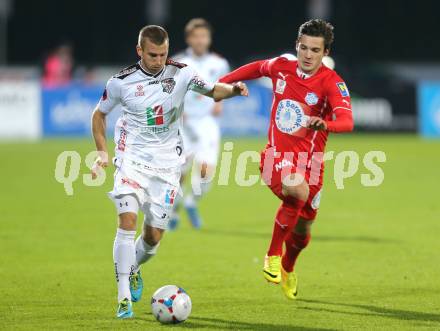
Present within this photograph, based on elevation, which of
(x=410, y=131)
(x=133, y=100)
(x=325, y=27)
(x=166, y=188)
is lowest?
(x=410, y=131)

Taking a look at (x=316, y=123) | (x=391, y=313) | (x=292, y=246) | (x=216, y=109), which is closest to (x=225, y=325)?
(x=391, y=313)

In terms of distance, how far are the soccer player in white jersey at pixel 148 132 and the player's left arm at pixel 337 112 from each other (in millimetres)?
747

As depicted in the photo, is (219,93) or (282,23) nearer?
(219,93)

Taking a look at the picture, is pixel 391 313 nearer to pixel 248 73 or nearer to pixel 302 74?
pixel 302 74

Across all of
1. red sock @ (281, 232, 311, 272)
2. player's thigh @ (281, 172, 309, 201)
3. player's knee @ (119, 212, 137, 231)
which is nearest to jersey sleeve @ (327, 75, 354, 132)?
player's thigh @ (281, 172, 309, 201)

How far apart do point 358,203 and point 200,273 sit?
6.37 m

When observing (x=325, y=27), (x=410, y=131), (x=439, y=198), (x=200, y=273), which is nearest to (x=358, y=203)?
(x=439, y=198)

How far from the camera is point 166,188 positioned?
8312mm

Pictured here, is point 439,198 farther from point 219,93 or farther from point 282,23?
point 282,23

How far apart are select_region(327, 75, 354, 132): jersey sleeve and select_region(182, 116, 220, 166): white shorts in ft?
17.4

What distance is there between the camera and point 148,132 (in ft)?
27.3

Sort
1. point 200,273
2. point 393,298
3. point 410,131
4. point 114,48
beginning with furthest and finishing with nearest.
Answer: point 114,48 < point 410,131 < point 200,273 < point 393,298

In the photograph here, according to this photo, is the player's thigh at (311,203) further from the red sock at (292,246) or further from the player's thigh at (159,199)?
the player's thigh at (159,199)

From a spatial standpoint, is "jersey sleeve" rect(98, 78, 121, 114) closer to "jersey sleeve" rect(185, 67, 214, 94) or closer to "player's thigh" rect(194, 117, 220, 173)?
"jersey sleeve" rect(185, 67, 214, 94)
